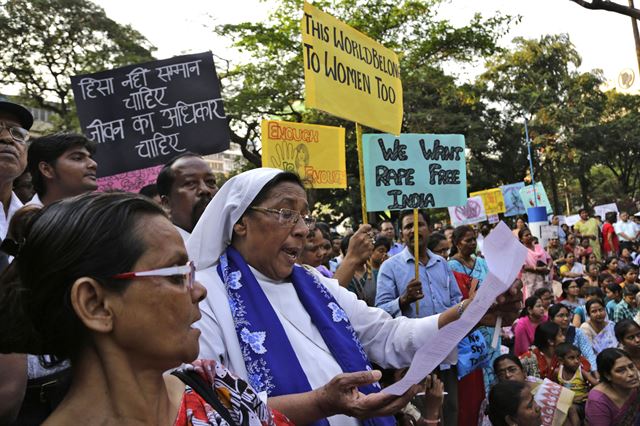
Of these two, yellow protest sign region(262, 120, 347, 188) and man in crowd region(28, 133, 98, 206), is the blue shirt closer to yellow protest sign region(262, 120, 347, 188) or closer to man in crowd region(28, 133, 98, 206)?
yellow protest sign region(262, 120, 347, 188)

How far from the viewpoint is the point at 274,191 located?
254 cm

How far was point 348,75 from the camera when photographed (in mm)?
4586

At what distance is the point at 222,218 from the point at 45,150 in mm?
1499

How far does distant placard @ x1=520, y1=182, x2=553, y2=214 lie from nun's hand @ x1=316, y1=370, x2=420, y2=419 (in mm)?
16354

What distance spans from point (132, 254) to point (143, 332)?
6.5 inches

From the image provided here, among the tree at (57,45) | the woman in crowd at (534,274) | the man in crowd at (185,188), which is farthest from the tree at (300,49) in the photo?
the man in crowd at (185,188)

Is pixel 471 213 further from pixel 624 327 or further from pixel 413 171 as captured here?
pixel 413 171

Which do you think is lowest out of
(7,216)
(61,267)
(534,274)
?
(534,274)

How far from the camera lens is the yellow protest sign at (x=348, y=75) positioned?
4.32m

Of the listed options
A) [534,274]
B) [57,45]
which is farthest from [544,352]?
[57,45]

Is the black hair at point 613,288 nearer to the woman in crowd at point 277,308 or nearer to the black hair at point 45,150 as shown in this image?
the woman in crowd at point 277,308

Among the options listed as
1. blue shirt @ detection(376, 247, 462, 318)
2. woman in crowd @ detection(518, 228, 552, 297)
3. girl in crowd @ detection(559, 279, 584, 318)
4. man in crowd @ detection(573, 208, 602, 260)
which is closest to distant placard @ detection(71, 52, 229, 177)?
blue shirt @ detection(376, 247, 462, 318)

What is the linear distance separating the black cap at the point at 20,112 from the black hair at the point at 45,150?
2.97 feet

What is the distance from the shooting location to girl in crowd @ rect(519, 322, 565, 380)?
5988mm
